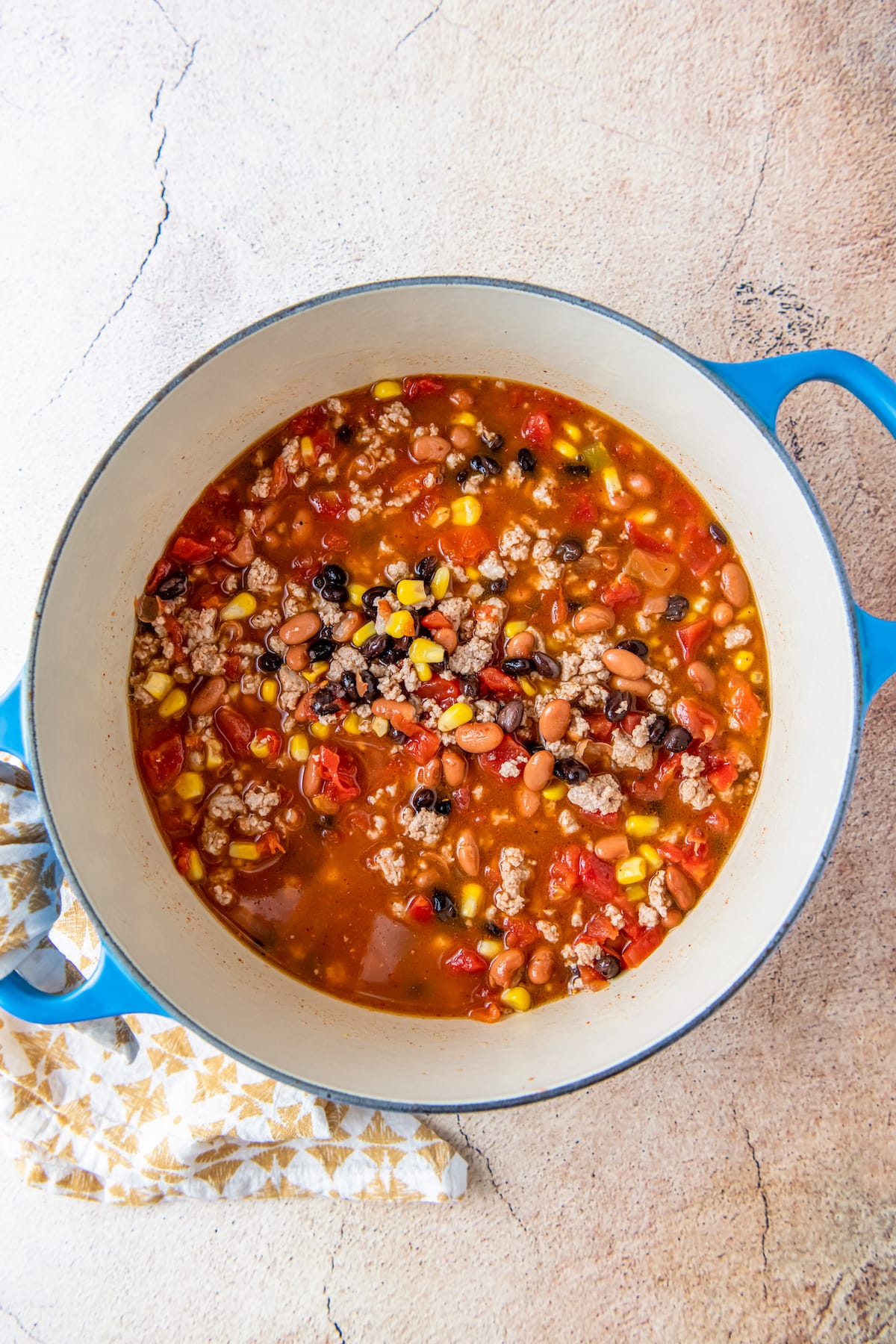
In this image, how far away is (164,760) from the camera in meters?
2.68

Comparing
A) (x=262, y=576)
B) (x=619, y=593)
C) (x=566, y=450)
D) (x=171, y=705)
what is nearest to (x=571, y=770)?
(x=619, y=593)

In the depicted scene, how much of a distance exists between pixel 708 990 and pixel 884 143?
2644mm

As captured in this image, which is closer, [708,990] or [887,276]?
[708,990]

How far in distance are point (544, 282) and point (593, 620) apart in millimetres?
1069

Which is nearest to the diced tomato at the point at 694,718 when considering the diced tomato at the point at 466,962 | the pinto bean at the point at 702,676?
the pinto bean at the point at 702,676

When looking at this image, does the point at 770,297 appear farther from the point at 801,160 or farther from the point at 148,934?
the point at 148,934

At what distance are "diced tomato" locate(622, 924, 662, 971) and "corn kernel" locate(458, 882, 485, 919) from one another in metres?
0.47

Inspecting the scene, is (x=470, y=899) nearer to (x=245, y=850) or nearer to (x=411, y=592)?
(x=245, y=850)

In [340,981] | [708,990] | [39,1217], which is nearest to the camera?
[708,990]

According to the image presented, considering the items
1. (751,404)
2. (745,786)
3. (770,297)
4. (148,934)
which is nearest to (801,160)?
(770,297)

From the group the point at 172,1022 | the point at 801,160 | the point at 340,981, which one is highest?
the point at 801,160

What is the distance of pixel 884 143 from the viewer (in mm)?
2750

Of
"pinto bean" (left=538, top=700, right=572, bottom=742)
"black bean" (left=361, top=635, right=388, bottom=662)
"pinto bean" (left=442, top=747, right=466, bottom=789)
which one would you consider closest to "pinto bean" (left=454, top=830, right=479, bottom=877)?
"pinto bean" (left=442, top=747, right=466, bottom=789)

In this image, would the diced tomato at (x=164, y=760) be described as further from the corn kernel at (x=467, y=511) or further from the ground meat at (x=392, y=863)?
the corn kernel at (x=467, y=511)
